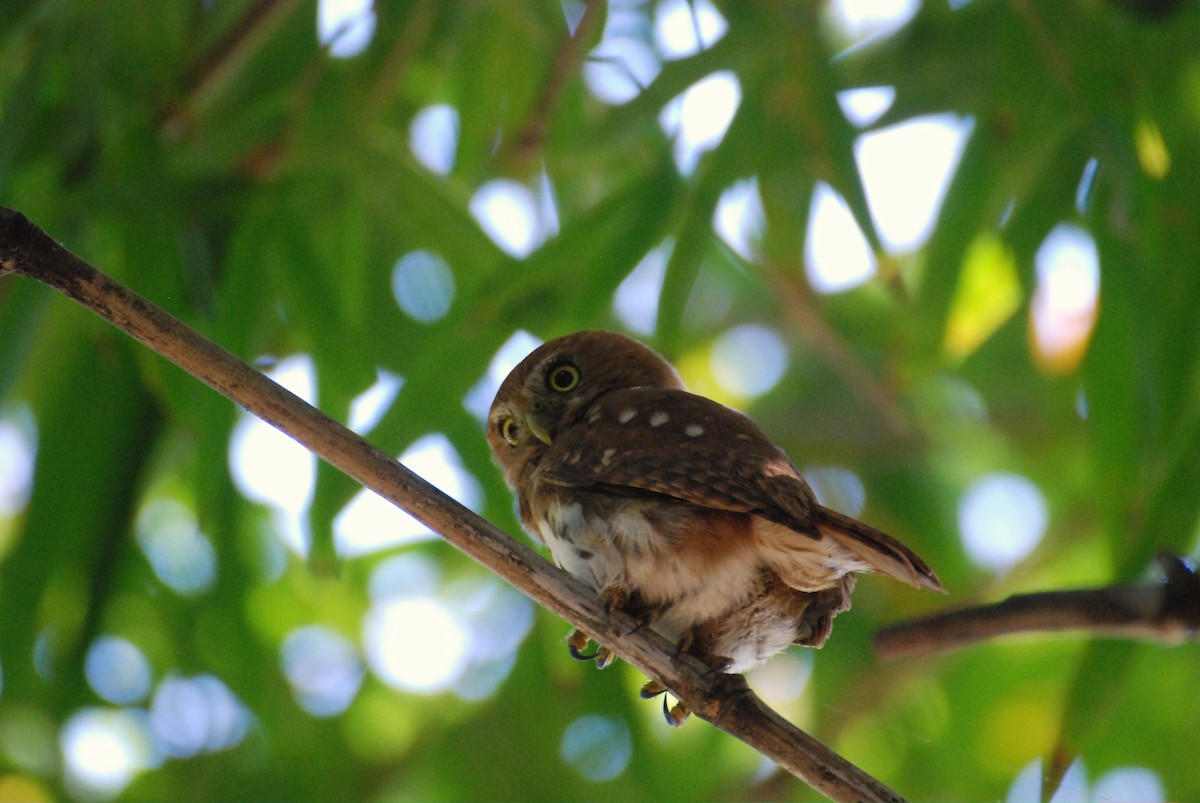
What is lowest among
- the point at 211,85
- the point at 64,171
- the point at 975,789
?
the point at 975,789

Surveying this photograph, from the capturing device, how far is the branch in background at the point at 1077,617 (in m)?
1.55

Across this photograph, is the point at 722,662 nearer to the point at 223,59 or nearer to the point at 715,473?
the point at 715,473

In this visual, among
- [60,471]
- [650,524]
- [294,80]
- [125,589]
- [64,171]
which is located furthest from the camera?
[125,589]

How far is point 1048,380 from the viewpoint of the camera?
3.88m

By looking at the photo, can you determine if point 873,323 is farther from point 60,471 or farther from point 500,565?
point 500,565

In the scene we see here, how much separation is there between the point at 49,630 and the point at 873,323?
298cm

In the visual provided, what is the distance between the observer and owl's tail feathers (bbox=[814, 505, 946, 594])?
158cm

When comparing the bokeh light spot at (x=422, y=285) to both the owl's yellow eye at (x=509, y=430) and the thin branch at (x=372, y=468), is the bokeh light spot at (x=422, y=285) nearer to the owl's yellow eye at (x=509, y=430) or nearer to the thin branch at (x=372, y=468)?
the owl's yellow eye at (x=509, y=430)

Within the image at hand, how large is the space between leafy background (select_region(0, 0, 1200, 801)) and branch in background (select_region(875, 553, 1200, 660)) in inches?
23.2

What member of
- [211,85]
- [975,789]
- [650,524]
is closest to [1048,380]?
[975,789]

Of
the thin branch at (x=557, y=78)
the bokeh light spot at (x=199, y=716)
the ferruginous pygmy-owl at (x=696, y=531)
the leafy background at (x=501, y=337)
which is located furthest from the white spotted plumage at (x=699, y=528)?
the bokeh light spot at (x=199, y=716)

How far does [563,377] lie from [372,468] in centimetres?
108

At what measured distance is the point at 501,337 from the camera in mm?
2604

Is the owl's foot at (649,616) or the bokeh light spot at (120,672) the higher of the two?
the bokeh light spot at (120,672)
